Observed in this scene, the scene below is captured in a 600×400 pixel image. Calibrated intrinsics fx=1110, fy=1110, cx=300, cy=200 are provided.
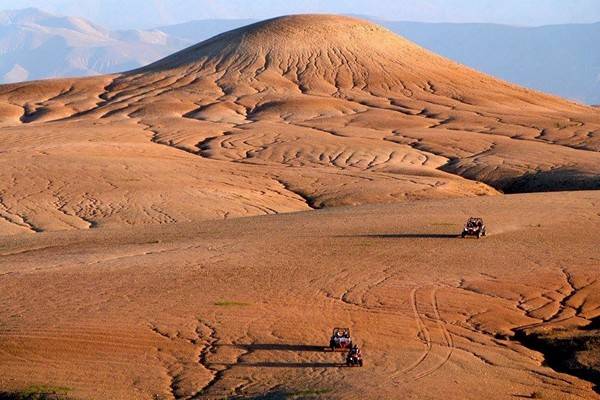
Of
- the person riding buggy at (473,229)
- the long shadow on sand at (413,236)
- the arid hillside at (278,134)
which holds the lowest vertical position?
the arid hillside at (278,134)

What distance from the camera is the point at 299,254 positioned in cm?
2530

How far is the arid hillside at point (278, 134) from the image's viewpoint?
38312mm

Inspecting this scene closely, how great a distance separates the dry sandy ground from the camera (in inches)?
635

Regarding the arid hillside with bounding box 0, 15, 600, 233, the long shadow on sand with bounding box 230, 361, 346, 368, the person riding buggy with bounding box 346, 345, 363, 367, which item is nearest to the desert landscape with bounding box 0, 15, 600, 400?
the long shadow on sand with bounding box 230, 361, 346, 368

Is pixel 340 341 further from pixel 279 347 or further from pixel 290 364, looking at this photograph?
pixel 279 347

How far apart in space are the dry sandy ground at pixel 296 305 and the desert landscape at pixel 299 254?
6cm

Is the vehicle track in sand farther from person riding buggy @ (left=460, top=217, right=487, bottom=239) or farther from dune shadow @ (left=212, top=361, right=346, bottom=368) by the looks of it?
person riding buggy @ (left=460, top=217, right=487, bottom=239)

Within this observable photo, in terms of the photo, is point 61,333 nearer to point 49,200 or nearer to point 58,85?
point 49,200

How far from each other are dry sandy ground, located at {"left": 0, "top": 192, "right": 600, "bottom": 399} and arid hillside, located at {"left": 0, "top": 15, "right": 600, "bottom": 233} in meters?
7.89

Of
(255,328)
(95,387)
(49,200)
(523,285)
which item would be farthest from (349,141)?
(95,387)

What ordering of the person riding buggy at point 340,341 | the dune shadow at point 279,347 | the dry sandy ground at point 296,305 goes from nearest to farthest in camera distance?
the dry sandy ground at point 296,305
the person riding buggy at point 340,341
the dune shadow at point 279,347

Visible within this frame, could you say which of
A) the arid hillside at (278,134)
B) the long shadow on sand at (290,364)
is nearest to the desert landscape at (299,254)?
the long shadow on sand at (290,364)

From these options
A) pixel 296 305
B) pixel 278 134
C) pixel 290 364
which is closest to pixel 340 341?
pixel 290 364

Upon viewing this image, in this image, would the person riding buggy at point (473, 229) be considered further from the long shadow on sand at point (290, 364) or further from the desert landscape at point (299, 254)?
the long shadow on sand at point (290, 364)
